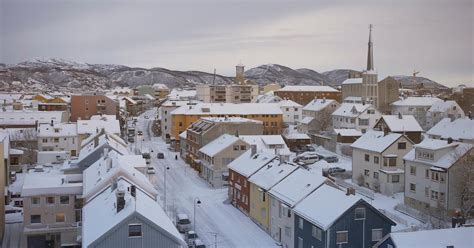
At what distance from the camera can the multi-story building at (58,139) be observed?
29.3 meters

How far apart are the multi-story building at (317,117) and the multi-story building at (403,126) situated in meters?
7.76

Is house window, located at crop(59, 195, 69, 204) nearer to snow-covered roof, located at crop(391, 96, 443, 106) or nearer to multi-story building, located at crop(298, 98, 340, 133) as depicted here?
multi-story building, located at crop(298, 98, 340, 133)

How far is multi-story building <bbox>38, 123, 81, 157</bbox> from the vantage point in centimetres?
2931

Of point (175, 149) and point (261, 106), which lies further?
point (261, 106)

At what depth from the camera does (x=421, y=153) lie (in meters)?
18.5

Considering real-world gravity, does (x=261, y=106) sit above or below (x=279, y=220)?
above

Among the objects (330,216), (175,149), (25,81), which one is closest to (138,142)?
(175,149)

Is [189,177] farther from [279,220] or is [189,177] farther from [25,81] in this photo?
[25,81]

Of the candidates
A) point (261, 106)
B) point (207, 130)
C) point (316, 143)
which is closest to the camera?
point (207, 130)

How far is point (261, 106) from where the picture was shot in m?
39.1

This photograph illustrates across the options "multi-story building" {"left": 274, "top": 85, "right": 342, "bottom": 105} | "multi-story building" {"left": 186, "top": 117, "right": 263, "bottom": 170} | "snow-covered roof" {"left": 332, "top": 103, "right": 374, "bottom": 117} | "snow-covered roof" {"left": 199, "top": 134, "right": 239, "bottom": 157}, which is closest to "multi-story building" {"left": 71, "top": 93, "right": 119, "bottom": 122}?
"multi-story building" {"left": 186, "top": 117, "right": 263, "bottom": 170}

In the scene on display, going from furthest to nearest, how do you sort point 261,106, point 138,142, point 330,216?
point 261,106 < point 138,142 < point 330,216

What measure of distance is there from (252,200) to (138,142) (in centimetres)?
2025

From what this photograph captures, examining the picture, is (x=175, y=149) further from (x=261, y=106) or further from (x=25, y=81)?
(x=25, y=81)
